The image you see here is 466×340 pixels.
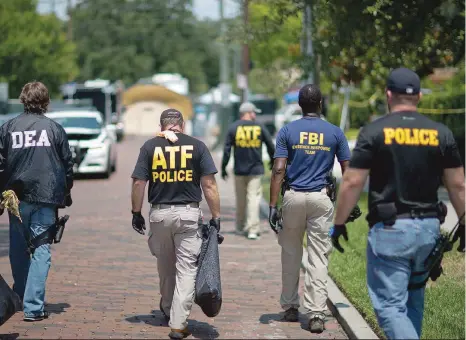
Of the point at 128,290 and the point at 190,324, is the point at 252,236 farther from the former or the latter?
the point at 190,324

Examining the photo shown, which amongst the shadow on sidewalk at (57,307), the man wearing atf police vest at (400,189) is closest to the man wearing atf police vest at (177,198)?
the shadow on sidewalk at (57,307)

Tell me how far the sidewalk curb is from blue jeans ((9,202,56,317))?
2.40m

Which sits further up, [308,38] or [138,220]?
[308,38]

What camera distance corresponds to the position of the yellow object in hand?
8.05 m

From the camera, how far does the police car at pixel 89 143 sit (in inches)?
973

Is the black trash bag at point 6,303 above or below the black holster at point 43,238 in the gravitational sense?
below

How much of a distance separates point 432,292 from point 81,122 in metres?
17.6

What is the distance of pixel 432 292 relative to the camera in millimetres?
9344

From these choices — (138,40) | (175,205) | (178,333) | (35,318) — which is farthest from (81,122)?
(138,40)

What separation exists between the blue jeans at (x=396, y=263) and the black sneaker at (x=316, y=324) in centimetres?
200

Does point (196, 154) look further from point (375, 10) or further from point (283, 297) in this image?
point (375, 10)

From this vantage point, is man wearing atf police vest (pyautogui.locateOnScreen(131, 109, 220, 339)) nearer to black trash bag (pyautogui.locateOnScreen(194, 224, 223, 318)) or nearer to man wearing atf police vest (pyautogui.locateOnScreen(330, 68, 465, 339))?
black trash bag (pyautogui.locateOnScreen(194, 224, 223, 318))

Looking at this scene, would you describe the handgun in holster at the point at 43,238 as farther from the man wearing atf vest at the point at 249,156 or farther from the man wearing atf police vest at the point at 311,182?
the man wearing atf vest at the point at 249,156

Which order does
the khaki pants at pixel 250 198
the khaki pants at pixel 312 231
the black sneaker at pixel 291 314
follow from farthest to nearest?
1. the khaki pants at pixel 250 198
2. the black sneaker at pixel 291 314
3. the khaki pants at pixel 312 231
